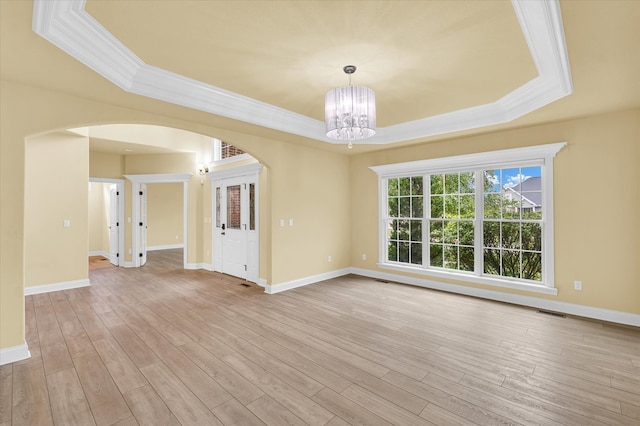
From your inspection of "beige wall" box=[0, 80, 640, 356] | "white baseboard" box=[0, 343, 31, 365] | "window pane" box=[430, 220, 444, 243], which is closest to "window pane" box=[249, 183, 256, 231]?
"beige wall" box=[0, 80, 640, 356]

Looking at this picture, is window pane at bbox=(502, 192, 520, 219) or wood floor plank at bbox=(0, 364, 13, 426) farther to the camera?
window pane at bbox=(502, 192, 520, 219)

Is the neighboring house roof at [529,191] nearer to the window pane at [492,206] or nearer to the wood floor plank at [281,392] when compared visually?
the window pane at [492,206]

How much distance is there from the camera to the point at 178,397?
232 cm

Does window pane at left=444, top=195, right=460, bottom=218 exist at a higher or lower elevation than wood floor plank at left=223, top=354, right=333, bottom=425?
higher

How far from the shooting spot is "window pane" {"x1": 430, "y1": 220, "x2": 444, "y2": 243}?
17.9 feet

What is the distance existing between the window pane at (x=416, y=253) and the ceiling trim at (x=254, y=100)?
2.03 meters

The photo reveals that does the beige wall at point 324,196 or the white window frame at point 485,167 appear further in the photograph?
the white window frame at point 485,167

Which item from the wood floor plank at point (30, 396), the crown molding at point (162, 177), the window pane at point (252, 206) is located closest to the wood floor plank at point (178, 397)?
the wood floor plank at point (30, 396)

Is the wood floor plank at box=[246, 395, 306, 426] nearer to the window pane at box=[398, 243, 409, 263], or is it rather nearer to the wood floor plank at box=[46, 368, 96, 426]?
the wood floor plank at box=[46, 368, 96, 426]

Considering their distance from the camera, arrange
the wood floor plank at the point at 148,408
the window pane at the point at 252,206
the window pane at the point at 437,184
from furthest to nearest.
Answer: the window pane at the point at 252,206 → the window pane at the point at 437,184 → the wood floor plank at the point at 148,408

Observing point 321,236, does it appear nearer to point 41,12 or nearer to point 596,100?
point 596,100

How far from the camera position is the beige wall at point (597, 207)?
3.72m

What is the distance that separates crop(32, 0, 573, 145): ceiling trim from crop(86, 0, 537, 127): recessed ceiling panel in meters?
0.12

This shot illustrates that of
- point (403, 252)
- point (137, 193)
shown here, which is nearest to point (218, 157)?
point (137, 193)
